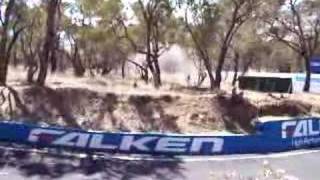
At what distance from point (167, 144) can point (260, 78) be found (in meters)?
29.4

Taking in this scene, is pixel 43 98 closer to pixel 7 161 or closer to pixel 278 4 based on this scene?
pixel 7 161

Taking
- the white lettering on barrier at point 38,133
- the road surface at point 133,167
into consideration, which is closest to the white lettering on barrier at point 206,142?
the road surface at point 133,167

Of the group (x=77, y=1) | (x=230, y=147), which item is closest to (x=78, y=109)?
(x=230, y=147)

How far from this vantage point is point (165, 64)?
76.8m

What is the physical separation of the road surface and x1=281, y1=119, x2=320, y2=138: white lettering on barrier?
2.34m

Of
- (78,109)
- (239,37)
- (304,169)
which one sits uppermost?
(239,37)

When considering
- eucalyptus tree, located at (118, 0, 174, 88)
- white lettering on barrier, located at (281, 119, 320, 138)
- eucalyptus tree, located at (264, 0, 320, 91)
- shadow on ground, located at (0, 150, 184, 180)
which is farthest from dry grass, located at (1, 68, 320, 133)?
eucalyptus tree, located at (264, 0, 320, 91)

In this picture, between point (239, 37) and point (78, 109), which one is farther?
point (239, 37)

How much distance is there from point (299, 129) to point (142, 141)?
726 cm

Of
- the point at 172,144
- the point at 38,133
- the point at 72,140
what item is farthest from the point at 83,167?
the point at 172,144

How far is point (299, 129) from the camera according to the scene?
80.4 ft

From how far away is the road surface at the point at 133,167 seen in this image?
56.9ft

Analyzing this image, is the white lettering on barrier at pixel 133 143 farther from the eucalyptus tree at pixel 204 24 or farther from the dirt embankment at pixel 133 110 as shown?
the eucalyptus tree at pixel 204 24

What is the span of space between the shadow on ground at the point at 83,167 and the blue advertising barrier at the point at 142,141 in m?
1.00
